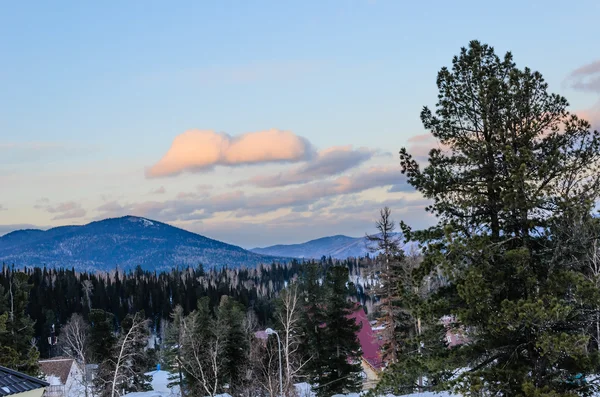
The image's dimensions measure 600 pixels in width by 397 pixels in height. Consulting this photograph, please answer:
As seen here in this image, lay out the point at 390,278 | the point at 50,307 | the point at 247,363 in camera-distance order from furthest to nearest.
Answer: the point at 50,307 → the point at 247,363 → the point at 390,278

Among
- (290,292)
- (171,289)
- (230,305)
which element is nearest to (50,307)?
(171,289)

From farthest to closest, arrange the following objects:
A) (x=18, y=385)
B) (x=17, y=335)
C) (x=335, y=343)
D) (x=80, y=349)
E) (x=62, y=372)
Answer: (x=62, y=372)
(x=80, y=349)
(x=335, y=343)
(x=17, y=335)
(x=18, y=385)

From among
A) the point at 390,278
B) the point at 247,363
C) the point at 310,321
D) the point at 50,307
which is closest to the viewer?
the point at 390,278

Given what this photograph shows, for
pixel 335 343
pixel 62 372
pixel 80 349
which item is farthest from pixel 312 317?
pixel 62 372

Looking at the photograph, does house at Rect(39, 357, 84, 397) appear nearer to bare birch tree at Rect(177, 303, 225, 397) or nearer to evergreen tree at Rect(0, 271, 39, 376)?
bare birch tree at Rect(177, 303, 225, 397)

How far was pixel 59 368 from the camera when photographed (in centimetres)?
6925

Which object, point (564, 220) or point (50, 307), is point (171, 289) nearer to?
point (50, 307)

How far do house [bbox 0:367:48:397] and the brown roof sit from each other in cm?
6424

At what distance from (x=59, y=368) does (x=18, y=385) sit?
6715 centimetres

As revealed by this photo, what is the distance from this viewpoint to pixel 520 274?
1430cm

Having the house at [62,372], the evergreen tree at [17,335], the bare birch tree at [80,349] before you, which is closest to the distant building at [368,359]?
the bare birch tree at [80,349]

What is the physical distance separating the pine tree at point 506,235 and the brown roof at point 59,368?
60.6 m

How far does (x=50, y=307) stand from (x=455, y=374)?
395 ft

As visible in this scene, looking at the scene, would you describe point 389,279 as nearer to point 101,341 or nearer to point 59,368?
point 101,341
